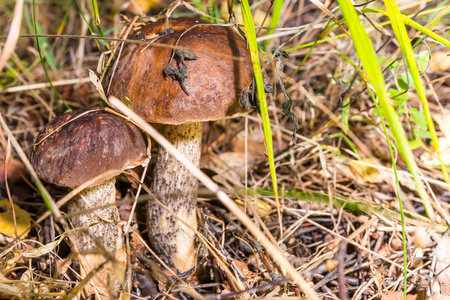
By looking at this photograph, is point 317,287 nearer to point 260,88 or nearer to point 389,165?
point 260,88

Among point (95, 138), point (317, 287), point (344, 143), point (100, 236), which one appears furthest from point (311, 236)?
point (95, 138)

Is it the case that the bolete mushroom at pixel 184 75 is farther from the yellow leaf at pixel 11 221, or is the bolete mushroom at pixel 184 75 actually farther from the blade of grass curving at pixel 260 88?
the yellow leaf at pixel 11 221

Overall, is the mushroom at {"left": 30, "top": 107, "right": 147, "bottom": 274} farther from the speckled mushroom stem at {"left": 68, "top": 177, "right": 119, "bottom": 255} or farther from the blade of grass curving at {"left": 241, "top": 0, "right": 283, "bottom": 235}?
the blade of grass curving at {"left": 241, "top": 0, "right": 283, "bottom": 235}

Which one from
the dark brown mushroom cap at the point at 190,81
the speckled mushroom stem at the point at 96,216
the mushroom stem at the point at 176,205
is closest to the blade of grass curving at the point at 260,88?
the dark brown mushroom cap at the point at 190,81

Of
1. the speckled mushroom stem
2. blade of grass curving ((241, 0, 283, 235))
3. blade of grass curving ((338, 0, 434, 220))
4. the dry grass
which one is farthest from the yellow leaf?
blade of grass curving ((338, 0, 434, 220))

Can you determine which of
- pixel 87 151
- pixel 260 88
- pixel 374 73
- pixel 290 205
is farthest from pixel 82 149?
pixel 290 205

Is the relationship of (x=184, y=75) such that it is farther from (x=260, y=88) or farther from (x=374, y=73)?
(x=374, y=73)
